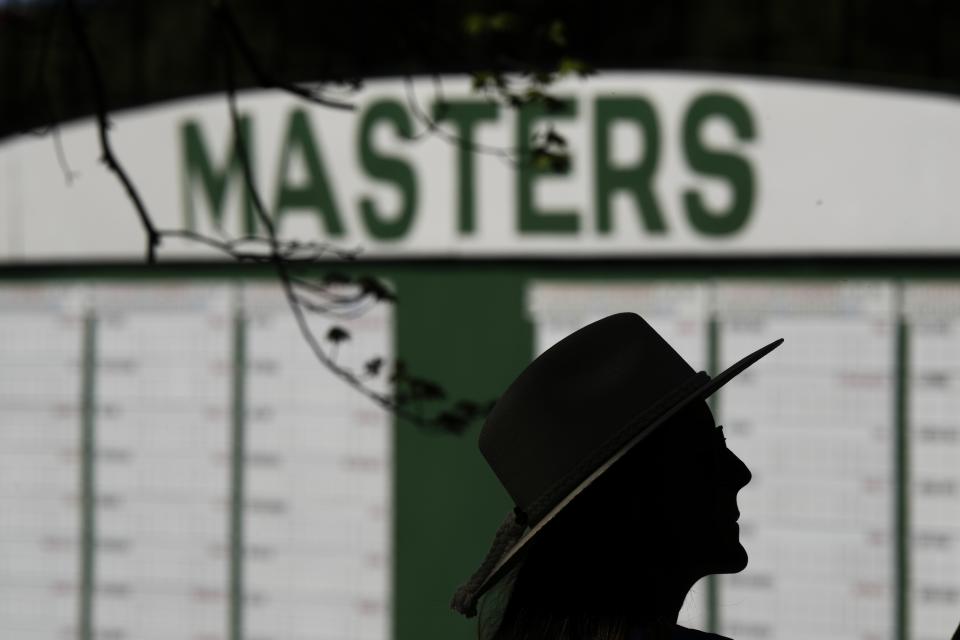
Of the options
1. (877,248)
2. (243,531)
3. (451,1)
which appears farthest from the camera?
(243,531)

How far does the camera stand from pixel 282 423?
5812 mm

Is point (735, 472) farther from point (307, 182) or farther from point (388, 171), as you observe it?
point (307, 182)

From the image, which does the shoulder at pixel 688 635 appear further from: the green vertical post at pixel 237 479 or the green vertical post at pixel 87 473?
the green vertical post at pixel 87 473

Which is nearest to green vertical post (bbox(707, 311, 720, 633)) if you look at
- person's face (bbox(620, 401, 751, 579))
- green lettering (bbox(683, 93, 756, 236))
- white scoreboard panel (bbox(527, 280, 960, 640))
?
white scoreboard panel (bbox(527, 280, 960, 640))

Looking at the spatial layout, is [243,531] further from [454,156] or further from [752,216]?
[752,216]

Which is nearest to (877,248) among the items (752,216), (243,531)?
(752,216)

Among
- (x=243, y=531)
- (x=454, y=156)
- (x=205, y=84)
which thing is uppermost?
(x=205, y=84)

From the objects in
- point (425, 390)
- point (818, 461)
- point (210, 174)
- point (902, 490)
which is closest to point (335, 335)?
point (425, 390)

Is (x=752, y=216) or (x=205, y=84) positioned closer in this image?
(x=752, y=216)

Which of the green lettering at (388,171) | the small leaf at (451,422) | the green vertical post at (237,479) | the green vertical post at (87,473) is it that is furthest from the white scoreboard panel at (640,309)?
the green vertical post at (87,473)

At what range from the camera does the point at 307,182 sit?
5703 millimetres

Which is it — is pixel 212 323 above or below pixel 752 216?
below

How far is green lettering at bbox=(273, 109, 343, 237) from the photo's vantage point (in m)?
5.68

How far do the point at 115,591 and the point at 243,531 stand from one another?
730 mm
